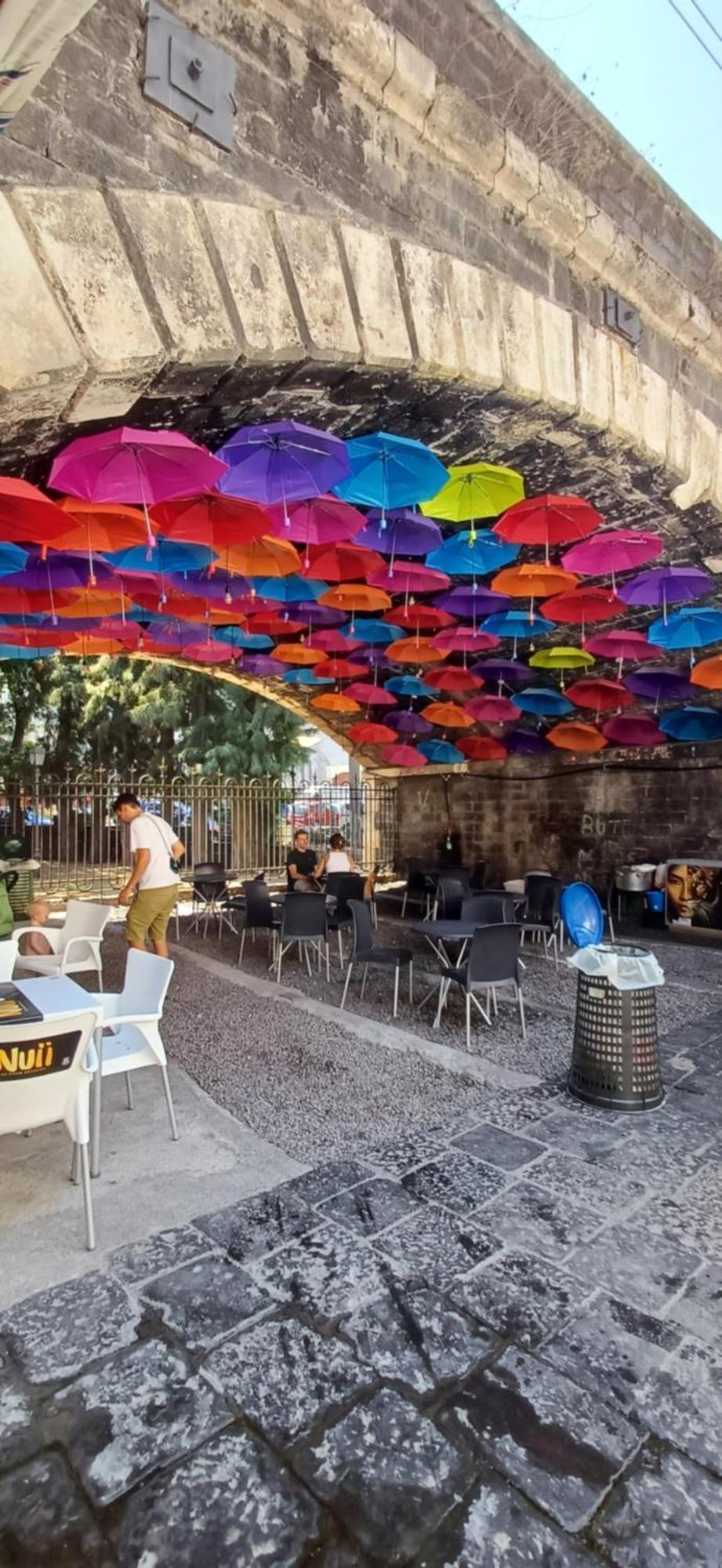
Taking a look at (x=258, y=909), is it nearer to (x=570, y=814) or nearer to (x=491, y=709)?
(x=491, y=709)

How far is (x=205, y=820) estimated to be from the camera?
16359 mm

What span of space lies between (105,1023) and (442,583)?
14.8 ft

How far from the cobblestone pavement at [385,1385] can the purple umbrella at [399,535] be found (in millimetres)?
3937

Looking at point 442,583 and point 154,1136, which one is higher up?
point 442,583

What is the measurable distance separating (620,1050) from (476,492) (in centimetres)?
335

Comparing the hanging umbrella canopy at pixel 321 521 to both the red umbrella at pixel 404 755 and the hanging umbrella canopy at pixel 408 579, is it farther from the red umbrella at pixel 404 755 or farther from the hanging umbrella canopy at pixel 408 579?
the red umbrella at pixel 404 755

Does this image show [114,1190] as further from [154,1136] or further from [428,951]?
[428,951]

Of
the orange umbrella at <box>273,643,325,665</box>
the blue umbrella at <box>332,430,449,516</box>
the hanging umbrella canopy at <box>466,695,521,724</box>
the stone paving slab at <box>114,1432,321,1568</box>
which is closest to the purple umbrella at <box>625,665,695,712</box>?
the hanging umbrella canopy at <box>466,695,521,724</box>

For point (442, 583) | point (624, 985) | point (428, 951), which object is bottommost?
point (428, 951)

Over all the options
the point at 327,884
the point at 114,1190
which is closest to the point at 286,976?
the point at 327,884

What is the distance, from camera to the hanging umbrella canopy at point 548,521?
475 centimetres

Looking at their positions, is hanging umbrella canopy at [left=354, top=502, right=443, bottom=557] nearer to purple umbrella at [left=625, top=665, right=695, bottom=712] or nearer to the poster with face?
purple umbrella at [left=625, top=665, right=695, bottom=712]

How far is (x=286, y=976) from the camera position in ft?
24.6

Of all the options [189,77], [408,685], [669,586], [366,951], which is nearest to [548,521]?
[669,586]
